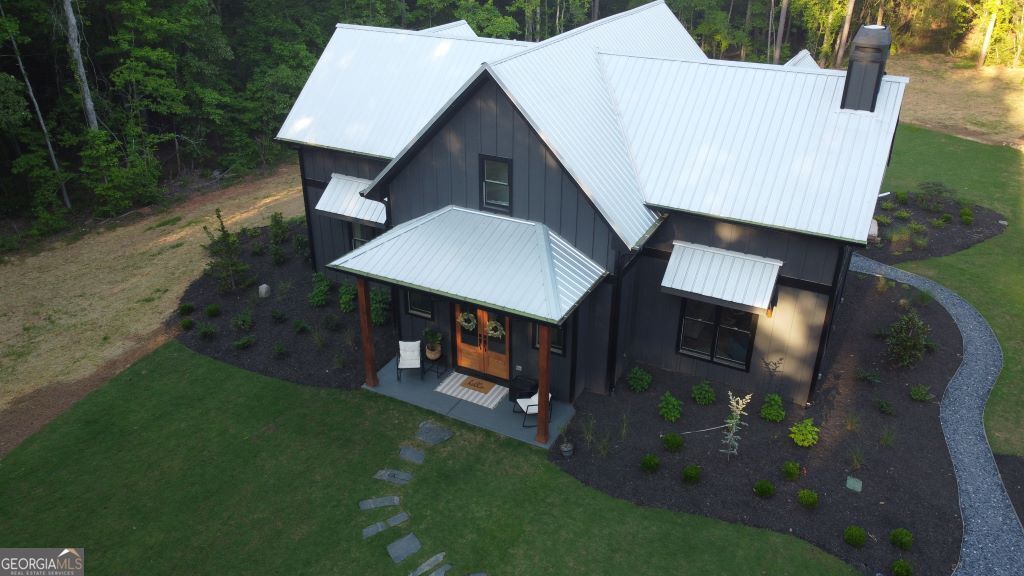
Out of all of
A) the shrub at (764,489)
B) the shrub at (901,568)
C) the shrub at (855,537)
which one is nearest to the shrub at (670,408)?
the shrub at (764,489)

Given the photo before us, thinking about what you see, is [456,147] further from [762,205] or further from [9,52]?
[9,52]

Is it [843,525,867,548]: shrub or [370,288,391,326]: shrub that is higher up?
[370,288,391,326]: shrub

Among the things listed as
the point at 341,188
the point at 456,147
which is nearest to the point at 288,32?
the point at 341,188

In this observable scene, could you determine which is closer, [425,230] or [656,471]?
[656,471]

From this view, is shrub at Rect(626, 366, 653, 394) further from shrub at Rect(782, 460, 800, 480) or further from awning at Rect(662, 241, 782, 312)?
shrub at Rect(782, 460, 800, 480)

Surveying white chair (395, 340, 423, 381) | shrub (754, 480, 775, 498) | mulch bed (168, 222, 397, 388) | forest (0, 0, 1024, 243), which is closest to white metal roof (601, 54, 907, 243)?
shrub (754, 480, 775, 498)

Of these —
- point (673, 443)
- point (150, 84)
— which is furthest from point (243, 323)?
point (150, 84)
